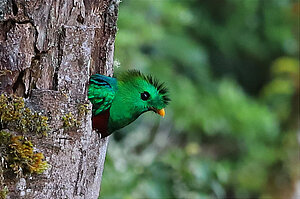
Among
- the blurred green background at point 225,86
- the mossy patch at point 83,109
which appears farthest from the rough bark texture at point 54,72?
the blurred green background at point 225,86

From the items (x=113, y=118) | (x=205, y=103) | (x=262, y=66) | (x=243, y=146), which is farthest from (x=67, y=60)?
(x=262, y=66)

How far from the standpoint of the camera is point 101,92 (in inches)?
52.9

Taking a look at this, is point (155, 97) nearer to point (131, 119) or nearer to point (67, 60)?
point (131, 119)

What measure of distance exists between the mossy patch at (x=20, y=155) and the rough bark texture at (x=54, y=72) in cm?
2

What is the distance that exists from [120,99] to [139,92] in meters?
0.06

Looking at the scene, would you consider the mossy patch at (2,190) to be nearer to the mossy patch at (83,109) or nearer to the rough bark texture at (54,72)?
the rough bark texture at (54,72)

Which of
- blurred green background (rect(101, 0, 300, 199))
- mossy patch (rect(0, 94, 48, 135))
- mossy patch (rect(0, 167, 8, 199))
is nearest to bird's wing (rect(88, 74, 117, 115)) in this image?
mossy patch (rect(0, 94, 48, 135))

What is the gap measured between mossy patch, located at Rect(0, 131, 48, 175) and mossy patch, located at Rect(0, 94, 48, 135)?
2 cm

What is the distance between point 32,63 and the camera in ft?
4.10

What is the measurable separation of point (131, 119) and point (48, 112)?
25 cm

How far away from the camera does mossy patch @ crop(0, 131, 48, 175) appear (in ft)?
4.05

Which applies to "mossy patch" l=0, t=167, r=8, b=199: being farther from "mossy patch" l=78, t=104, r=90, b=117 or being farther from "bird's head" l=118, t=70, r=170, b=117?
"bird's head" l=118, t=70, r=170, b=117

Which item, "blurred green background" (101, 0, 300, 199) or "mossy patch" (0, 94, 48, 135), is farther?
"blurred green background" (101, 0, 300, 199)

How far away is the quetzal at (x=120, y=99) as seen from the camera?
1352 mm
